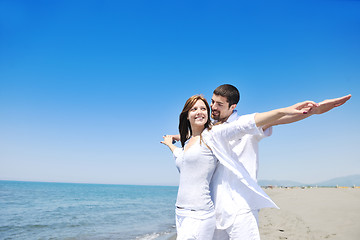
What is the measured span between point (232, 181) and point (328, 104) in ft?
3.57

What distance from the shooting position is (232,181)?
2488 millimetres

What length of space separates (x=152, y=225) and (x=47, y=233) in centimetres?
486

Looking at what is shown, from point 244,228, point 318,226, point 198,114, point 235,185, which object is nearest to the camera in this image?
point 244,228

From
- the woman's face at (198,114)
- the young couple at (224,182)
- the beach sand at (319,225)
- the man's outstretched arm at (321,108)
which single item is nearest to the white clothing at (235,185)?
the young couple at (224,182)

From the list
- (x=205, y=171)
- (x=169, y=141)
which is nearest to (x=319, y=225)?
(x=169, y=141)

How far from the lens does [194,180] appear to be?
2.54 m

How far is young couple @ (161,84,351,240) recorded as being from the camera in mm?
2357

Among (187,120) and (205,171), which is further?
(187,120)

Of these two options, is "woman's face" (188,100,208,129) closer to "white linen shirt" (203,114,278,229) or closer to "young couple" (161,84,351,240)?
"young couple" (161,84,351,240)

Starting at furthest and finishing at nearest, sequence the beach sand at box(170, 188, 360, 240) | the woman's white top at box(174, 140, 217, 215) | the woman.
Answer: the beach sand at box(170, 188, 360, 240) < the woman's white top at box(174, 140, 217, 215) < the woman

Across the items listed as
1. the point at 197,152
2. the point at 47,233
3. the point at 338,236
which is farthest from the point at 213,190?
the point at 47,233

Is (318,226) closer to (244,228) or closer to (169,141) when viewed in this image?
(169,141)

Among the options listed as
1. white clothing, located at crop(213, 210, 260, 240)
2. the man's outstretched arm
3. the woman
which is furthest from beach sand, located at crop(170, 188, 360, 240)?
the man's outstretched arm

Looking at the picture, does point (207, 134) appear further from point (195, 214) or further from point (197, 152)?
point (195, 214)
